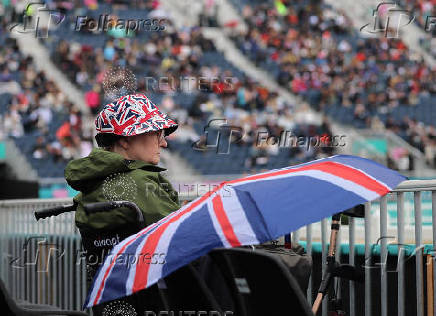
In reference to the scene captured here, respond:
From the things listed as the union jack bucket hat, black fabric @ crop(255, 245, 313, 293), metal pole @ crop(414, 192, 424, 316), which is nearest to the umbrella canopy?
black fabric @ crop(255, 245, 313, 293)

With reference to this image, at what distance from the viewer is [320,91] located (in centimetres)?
1938

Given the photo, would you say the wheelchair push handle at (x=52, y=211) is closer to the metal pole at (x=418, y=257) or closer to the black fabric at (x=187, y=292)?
the black fabric at (x=187, y=292)

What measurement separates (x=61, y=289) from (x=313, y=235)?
2.26 metres

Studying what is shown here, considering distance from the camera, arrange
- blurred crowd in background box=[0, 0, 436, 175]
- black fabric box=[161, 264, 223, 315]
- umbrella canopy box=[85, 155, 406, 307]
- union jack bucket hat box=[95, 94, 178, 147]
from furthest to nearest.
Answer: blurred crowd in background box=[0, 0, 436, 175] < union jack bucket hat box=[95, 94, 178, 147] < black fabric box=[161, 264, 223, 315] < umbrella canopy box=[85, 155, 406, 307]

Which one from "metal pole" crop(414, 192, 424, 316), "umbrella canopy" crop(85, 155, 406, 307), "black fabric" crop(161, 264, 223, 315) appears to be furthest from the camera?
"metal pole" crop(414, 192, 424, 316)

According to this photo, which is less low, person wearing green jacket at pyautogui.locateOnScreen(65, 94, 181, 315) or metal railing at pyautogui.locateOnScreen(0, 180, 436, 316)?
person wearing green jacket at pyautogui.locateOnScreen(65, 94, 181, 315)

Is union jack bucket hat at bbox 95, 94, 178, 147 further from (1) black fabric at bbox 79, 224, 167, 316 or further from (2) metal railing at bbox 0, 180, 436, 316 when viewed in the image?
(2) metal railing at bbox 0, 180, 436, 316

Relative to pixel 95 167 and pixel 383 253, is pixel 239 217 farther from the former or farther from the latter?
pixel 383 253

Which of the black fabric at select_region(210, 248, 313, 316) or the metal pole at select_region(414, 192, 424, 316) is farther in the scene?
the metal pole at select_region(414, 192, 424, 316)

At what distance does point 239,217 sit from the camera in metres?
2.14

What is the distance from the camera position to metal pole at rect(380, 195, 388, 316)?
3.30 m

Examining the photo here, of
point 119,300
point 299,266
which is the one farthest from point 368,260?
point 119,300

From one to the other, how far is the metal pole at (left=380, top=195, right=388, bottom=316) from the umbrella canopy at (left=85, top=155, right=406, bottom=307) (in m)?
1.01

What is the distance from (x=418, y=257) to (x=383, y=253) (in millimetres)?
203
